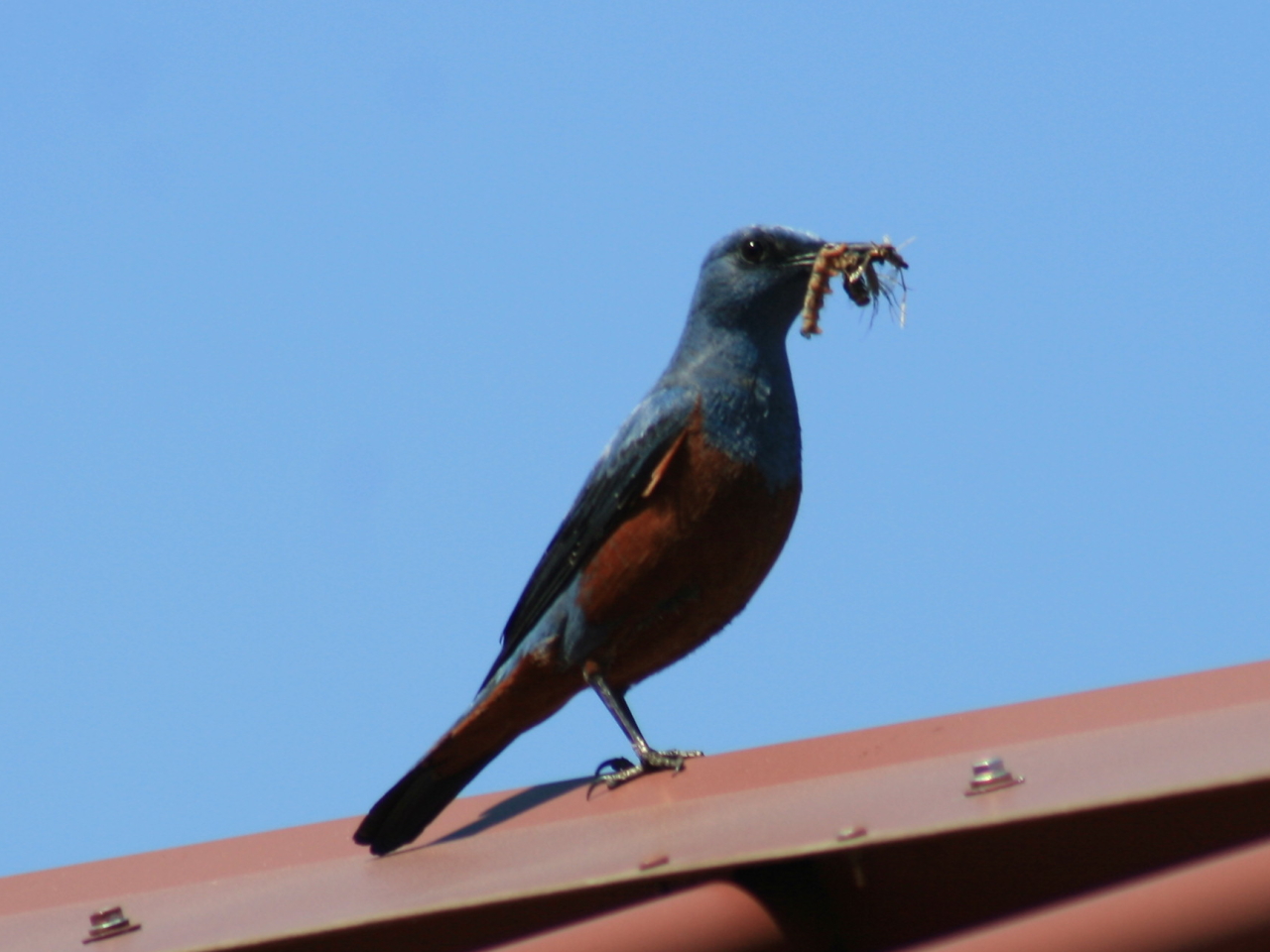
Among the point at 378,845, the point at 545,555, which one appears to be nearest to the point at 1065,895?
the point at 378,845

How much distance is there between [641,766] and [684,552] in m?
0.53

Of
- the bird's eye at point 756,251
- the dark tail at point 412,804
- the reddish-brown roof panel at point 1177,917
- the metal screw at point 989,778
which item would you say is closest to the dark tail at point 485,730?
the dark tail at point 412,804

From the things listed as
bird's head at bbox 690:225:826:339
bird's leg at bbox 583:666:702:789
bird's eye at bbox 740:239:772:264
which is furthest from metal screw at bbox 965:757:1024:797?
bird's eye at bbox 740:239:772:264

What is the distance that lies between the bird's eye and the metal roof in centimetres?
160

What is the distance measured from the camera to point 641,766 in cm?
400

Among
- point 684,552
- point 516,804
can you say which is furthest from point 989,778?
point 684,552

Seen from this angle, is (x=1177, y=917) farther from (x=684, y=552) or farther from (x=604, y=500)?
(x=604, y=500)

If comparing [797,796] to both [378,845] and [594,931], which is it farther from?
[378,845]

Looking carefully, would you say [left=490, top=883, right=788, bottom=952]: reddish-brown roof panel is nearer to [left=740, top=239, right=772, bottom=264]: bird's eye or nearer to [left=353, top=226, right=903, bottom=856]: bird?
[left=353, top=226, right=903, bottom=856]: bird

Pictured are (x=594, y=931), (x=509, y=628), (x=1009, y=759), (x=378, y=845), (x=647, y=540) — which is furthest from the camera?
(x=509, y=628)

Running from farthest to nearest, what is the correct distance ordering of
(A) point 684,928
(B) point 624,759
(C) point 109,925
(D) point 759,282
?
(D) point 759,282 < (B) point 624,759 < (C) point 109,925 < (A) point 684,928

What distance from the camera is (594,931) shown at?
1.98 m

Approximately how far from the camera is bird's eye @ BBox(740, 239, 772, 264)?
4.66m

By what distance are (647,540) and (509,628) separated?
510 millimetres
